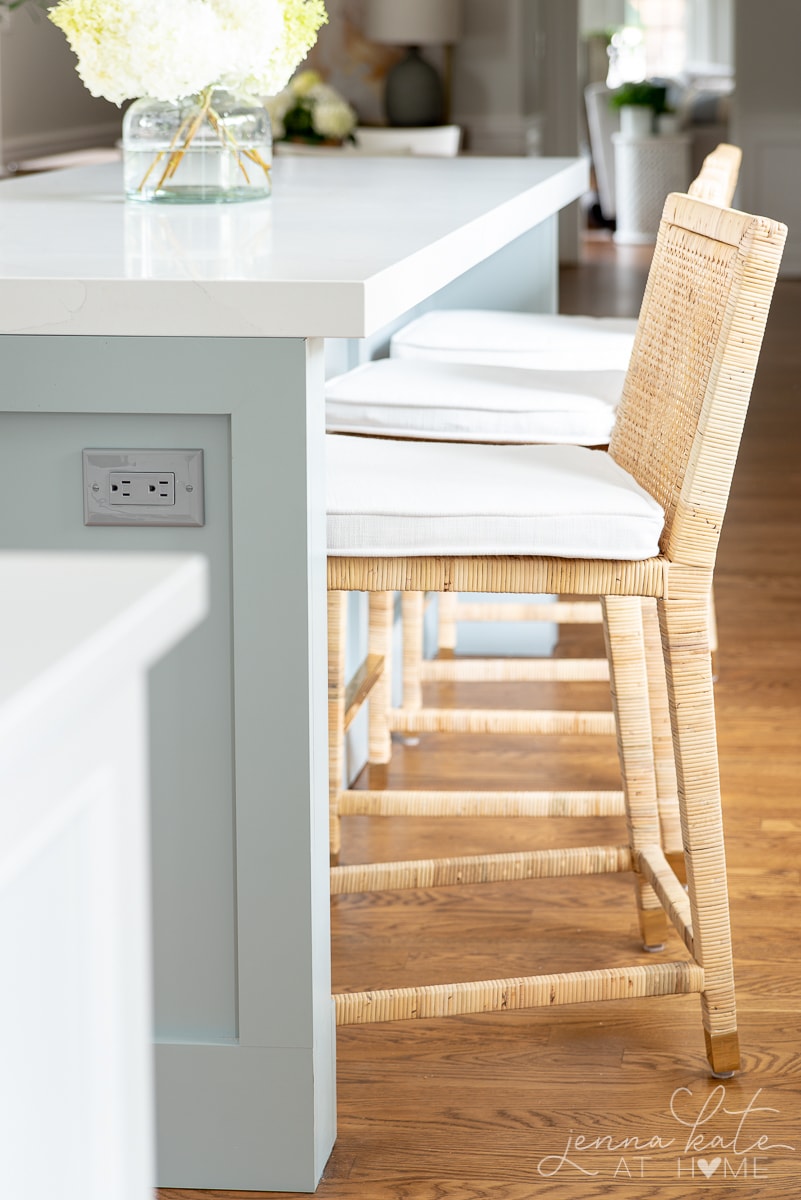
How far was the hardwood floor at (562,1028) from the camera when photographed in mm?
1616

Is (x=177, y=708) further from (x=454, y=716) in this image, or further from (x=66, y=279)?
(x=454, y=716)

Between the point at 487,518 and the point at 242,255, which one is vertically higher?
the point at 242,255

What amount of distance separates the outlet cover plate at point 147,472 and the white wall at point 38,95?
5.06 meters

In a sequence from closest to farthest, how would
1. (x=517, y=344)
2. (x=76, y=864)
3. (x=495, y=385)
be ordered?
(x=76, y=864) → (x=495, y=385) → (x=517, y=344)

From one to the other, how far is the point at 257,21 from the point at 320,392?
73 centimetres

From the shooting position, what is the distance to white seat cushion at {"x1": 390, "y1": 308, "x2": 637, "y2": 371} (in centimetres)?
242

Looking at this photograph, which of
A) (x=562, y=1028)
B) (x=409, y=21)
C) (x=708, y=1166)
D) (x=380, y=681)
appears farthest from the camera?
(x=409, y=21)

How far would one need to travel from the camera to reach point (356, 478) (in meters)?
1.68

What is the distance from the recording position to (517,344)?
247cm

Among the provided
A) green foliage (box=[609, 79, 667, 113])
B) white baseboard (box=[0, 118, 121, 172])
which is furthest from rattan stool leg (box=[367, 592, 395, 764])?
green foliage (box=[609, 79, 667, 113])

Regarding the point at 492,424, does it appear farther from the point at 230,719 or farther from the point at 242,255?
the point at 230,719

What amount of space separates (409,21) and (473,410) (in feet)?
21.6

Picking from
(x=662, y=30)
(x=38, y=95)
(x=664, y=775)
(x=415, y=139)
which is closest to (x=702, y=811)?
(x=664, y=775)

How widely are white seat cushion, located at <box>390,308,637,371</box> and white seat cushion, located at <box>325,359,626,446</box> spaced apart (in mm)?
226
